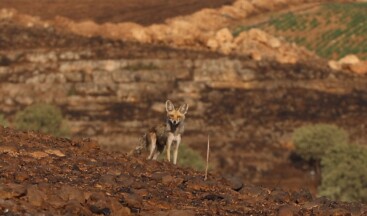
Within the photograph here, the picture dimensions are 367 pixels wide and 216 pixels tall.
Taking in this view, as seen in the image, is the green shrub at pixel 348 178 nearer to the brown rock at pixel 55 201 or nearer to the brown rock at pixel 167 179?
the brown rock at pixel 167 179

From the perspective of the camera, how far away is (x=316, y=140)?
66.0 meters

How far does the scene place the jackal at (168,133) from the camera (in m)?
22.0

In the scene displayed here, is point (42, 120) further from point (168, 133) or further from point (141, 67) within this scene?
point (168, 133)

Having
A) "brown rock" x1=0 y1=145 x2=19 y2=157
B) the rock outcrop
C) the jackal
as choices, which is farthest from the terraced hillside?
"brown rock" x1=0 y1=145 x2=19 y2=157

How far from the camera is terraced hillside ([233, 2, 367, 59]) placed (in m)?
117

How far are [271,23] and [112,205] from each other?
118009 mm

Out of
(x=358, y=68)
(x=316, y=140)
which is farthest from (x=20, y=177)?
(x=358, y=68)

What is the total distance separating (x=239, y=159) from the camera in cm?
6438

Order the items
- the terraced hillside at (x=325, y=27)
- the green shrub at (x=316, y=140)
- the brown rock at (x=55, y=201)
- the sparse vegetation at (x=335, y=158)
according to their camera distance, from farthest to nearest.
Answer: the terraced hillside at (x=325, y=27) → the green shrub at (x=316, y=140) → the sparse vegetation at (x=335, y=158) → the brown rock at (x=55, y=201)

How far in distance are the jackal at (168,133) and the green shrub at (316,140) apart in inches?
1712

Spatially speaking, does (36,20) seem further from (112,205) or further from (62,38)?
(112,205)

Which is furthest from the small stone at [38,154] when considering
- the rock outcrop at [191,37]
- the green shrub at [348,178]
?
the rock outcrop at [191,37]

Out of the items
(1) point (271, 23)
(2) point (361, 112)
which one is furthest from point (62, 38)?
(1) point (271, 23)

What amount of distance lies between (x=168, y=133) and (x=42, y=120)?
40.0 meters
